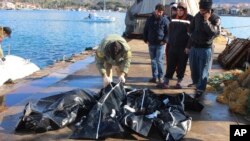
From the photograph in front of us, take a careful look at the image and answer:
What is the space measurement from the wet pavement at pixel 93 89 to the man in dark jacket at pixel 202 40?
450mm

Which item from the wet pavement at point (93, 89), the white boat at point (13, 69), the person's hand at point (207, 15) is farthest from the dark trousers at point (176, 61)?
the white boat at point (13, 69)

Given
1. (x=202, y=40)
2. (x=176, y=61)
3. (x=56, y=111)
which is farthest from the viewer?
(x=176, y=61)

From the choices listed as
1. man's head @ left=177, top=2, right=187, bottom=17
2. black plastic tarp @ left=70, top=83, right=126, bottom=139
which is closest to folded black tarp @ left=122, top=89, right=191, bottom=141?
black plastic tarp @ left=70, top=83, right=126, bottom=139

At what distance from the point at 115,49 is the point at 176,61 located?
9.29 feet

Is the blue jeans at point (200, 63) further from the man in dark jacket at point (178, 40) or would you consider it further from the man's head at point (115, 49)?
the man's head at point (115, 49)

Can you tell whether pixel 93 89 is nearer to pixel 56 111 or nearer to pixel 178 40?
pixel 178 40

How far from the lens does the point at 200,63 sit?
9.05 metres

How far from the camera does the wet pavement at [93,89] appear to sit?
6570mm

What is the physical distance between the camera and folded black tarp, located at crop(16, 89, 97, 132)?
657 centimetres

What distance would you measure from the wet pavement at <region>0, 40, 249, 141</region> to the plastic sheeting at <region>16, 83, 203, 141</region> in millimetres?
188

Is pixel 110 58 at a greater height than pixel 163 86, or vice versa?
pixel 110 58

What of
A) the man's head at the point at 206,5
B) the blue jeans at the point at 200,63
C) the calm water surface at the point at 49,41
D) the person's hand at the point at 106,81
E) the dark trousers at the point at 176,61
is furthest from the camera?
the calm water surface at the point at 49,41

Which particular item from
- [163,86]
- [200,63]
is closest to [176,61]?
[163,86]

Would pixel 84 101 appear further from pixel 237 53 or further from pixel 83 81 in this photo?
pixel 237 53
